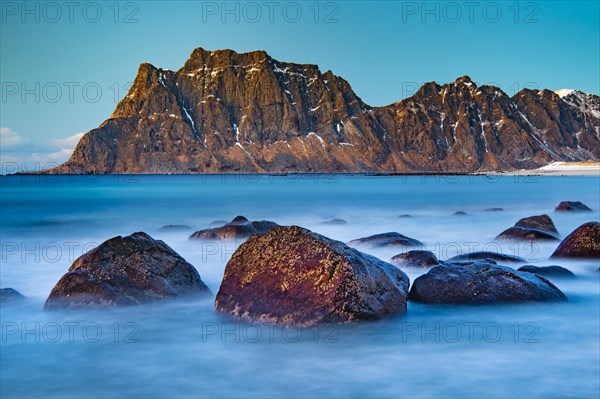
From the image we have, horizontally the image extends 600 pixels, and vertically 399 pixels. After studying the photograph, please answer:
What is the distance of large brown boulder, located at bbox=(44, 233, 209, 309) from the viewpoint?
983 cm

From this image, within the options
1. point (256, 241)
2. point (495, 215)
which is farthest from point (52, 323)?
point (495, 215)

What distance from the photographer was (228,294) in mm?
9539

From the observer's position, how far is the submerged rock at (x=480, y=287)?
989 cm

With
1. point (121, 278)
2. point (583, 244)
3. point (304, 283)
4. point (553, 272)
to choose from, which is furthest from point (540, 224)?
point (121, 278)

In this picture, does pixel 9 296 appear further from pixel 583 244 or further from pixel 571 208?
pixel 571 208

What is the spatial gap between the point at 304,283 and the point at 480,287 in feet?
10.8

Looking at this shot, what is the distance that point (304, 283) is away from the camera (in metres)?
8.64

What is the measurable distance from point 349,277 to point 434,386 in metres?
2.21

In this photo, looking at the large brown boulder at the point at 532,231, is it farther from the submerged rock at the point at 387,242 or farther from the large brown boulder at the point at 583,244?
the submerged rock at the point at 387,242

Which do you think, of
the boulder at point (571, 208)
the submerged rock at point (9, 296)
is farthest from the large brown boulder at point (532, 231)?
the submerged rock at point (9, 296)

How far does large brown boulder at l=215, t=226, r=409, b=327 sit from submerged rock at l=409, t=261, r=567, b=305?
0.82 metres

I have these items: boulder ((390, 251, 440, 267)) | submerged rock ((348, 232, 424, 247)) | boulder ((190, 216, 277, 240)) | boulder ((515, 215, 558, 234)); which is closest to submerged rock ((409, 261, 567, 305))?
boulder ((390, 251, 440, 267))

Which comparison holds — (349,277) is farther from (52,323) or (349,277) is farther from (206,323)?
(52,323)

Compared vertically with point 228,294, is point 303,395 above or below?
below
